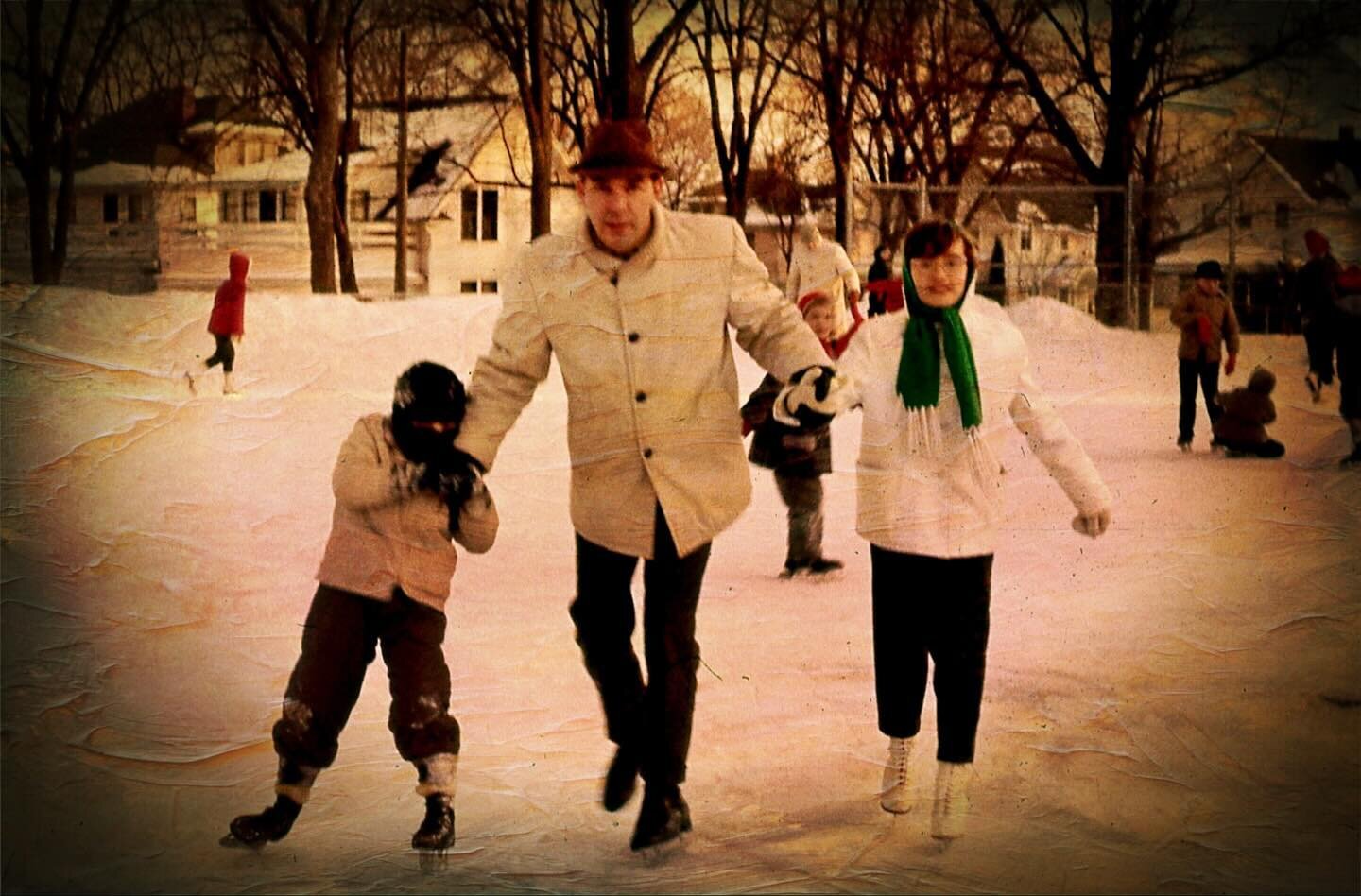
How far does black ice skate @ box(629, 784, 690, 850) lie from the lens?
2.93 meters

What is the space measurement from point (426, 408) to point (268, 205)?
1.27 metres

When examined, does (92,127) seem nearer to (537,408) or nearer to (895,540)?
(537,408)

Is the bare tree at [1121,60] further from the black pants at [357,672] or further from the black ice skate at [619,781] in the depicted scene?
the black pants at [357,672]

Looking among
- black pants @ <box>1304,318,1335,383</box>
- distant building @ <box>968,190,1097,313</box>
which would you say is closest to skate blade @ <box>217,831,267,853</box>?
distant building @ <box>968,190,1097,313</box>

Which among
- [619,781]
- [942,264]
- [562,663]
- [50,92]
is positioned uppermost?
[50,92]

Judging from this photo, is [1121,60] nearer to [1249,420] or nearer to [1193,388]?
[1193,388]

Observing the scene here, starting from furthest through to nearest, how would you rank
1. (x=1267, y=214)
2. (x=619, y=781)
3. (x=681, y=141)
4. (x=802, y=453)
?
(x=1267, y=214)
(x=681, y=141)
(x=802, y=453)
(x=619, y=781)

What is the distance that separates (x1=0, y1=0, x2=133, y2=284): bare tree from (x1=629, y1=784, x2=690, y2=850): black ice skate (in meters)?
1.90

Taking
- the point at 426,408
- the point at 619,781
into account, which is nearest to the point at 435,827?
the point at 619,781

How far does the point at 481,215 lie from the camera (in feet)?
11.9

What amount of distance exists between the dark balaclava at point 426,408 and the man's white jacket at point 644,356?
4 centimetres

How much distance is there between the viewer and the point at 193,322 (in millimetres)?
3795

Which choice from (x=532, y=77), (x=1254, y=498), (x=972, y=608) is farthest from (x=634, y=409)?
(x=1254, y=498)

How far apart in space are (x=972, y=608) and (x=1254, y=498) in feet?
5.62
